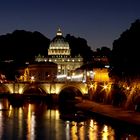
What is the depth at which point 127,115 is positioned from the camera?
43.5 m

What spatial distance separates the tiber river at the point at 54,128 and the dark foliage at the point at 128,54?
436 centimetres

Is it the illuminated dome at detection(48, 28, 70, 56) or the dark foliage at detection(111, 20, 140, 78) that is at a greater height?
the illuminated dome at detection(48, 28, 70, 56)

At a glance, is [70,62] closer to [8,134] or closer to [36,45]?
[36,45]

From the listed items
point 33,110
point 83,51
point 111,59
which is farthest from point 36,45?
point 111,59

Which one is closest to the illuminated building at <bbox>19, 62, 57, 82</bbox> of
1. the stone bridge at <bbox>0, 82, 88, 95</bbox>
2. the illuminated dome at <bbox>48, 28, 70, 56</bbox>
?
the illuminated dome at <bbox>48, 28, 70, 56</bbox>

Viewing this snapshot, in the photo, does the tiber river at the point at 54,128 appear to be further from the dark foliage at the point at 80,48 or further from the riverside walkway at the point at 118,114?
the dark foliage at the point at 80,48

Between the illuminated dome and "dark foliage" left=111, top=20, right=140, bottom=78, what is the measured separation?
276 feet

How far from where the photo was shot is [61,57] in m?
135

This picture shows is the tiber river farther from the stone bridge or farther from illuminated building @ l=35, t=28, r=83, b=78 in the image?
illuminated building @ l=35, t=28, r=83, b=78

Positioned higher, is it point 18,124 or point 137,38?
point 137,38

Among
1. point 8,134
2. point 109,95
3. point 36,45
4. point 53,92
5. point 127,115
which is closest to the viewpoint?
point 8,134

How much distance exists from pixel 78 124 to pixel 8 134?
7.52 metres

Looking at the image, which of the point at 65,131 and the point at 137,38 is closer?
the point at 65,131

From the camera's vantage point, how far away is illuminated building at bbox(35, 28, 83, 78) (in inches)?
5048
